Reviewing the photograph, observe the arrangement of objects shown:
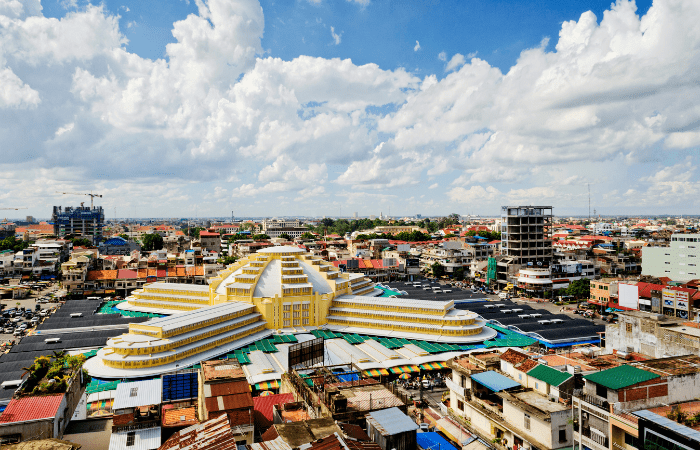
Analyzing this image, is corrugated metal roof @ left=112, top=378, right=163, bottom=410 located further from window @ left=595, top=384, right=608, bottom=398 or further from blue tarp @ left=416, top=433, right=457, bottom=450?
window @ left=595, top=384, right=608, bottom=398

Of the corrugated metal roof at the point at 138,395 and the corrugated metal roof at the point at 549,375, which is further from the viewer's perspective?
the corrugated metal roof at the point at 549,375

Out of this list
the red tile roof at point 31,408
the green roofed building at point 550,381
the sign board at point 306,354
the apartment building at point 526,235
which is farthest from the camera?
the apartment building at point 526,235

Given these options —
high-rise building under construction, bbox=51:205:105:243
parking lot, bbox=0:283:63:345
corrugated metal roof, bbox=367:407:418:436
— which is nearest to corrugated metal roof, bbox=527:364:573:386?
corrugated metal roof, bbox=367:407:418:436

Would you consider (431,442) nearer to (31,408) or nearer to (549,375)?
(549,375)

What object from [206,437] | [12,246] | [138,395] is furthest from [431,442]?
[12,246]

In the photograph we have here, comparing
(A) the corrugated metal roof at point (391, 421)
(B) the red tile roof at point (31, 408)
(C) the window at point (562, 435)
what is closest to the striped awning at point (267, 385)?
(B) the red tile roof at point (31, 408)

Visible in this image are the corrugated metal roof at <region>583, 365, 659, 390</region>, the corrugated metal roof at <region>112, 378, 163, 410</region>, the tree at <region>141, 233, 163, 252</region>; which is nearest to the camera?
the corrugated metal roof at <region>112, 378, 163, 410</region>

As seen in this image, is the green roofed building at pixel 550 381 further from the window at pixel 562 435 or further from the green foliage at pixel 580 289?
the green foliage at pixel 580 289

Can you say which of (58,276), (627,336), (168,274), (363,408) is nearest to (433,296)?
(627,336)
